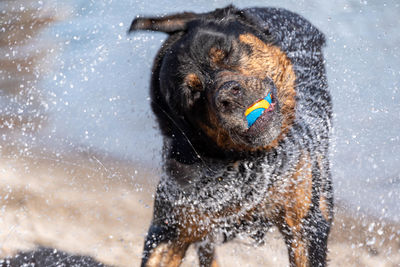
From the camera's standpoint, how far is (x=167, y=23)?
3576 mm

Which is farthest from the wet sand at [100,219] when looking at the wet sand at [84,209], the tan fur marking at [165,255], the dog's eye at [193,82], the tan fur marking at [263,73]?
the dog's eye at [193,82]

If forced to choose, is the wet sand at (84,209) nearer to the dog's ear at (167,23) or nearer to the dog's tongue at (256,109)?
the dog's tongue at (256,109)

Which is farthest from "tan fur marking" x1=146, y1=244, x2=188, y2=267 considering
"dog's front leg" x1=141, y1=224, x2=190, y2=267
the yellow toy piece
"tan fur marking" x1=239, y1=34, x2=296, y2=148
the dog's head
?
the yellow toy piece

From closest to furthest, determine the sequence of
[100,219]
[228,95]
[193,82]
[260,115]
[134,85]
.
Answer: [228,95], [260,115], [193,82], [100,219], [134,85]

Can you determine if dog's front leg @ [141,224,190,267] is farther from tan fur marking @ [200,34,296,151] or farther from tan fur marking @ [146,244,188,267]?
tan fur marking @ [200,34,296,151]

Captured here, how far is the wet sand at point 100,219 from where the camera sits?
403cm

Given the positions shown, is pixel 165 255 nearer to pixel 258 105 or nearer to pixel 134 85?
pixel 258 105

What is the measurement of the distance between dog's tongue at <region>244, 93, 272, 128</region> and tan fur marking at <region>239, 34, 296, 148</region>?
235 mm

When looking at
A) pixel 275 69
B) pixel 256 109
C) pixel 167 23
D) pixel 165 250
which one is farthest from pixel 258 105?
pixel 165 250

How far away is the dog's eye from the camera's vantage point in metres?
3.11

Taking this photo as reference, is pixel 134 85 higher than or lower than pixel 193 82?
lower

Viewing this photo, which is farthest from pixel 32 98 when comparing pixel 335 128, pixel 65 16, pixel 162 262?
pixel 335 128

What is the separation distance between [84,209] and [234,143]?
2057 millimetres

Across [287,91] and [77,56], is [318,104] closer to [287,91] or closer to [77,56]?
[287,91]
